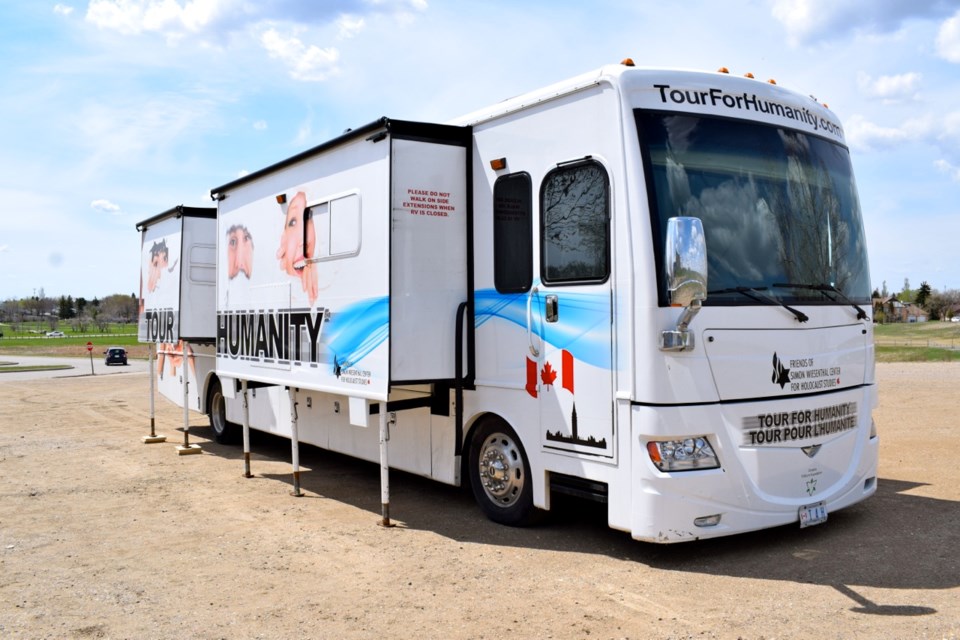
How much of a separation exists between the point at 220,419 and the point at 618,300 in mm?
8467

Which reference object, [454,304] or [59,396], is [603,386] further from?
[59,396]

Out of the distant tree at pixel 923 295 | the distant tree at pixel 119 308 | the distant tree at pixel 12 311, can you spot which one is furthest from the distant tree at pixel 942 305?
the distant tree at pixel 12 311

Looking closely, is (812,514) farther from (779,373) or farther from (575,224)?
(575,224)

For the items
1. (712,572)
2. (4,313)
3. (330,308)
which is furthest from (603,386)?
(4,313)

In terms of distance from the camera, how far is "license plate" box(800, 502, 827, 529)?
20.1ft

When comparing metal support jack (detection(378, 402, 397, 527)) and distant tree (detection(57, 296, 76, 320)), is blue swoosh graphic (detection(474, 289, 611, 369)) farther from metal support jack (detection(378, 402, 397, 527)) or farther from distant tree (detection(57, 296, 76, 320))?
distant tree (detection(57, 296, 76, 320))

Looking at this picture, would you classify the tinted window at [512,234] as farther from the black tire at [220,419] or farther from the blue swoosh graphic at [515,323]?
the black tire at [220,419]

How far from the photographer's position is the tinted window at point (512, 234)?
673 centimetres

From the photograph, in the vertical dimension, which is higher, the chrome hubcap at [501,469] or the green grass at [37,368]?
the chrome hubcap at [501,469]

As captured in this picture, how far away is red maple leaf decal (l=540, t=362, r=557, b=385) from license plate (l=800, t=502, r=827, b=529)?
6.45 feet

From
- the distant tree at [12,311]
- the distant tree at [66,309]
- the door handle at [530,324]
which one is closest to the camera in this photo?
the door handle at [530,324]

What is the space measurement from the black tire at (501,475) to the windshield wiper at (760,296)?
2019mm

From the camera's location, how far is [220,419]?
12719 mm

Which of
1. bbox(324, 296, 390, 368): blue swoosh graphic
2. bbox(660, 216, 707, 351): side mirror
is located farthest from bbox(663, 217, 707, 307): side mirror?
bbox(324, 296, 390, 368): blue swoosh graphic
